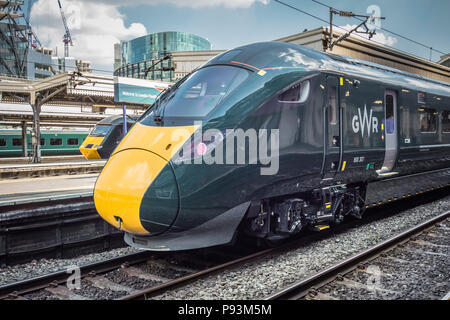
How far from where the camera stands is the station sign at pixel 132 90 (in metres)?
14.8

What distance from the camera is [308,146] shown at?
217 inches

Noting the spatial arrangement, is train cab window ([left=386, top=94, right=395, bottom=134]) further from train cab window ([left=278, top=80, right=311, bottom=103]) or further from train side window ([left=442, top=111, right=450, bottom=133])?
train side window ([left=442, top=111, right=450, bottom=133])

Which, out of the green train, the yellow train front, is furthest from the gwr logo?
the green train

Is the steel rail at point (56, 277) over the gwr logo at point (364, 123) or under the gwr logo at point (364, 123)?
under

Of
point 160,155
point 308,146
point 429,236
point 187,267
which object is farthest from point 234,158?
point 429,236

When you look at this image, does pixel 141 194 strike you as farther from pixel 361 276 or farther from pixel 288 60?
pixel 361 276

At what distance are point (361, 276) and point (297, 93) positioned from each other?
2692mm

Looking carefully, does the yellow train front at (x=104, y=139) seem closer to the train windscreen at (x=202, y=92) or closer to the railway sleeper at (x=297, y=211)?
the train windscreen at (x=202, y=92)

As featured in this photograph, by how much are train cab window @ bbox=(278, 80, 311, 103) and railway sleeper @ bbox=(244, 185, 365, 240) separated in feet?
4.81

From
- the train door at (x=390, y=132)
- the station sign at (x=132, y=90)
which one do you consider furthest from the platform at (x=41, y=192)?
the train door at (x=390, y=132)

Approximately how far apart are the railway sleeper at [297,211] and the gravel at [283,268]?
0.36 meters

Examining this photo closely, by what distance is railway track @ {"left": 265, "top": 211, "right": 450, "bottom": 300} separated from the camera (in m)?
4.32
